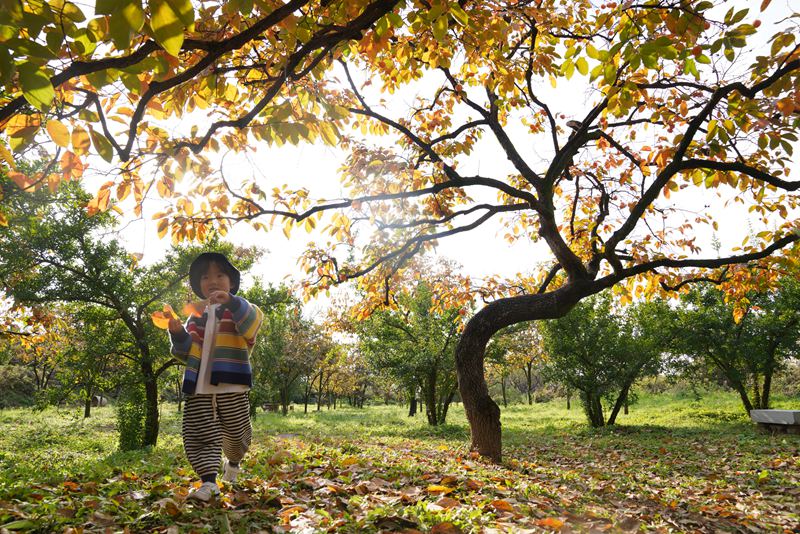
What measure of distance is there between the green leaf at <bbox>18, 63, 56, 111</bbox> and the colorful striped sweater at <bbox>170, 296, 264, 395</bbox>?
212 centimetres

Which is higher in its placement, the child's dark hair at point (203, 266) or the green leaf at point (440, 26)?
the green leaf at point (440, 26)

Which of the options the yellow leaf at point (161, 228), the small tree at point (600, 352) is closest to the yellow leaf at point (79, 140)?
the yellow leaf at point (161, 228)

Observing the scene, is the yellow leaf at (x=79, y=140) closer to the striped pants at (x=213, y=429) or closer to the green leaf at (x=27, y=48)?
the green leaf at (x=27, y=48)

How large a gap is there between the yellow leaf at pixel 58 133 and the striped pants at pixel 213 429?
2.23 m

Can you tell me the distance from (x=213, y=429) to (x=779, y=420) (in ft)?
43.0

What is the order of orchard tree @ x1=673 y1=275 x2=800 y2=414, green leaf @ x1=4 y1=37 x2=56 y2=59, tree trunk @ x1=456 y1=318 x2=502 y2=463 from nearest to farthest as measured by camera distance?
green leaf @ x1=4 y1=37 x2=56 y2=59 → tree trunk @ x1=456 y1=318 x2=502 y2=463 → orchard tree @ x1=673 y1=275 x2=800 y2=414

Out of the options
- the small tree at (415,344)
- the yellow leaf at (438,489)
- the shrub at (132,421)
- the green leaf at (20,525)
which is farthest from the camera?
the small tree at (415,344)

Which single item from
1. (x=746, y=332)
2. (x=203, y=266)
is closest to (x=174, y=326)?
(x=203, y=266)

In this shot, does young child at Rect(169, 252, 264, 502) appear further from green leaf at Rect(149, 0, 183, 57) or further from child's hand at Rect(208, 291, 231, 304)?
green leaf at Rect(149, 0, 183, 57)

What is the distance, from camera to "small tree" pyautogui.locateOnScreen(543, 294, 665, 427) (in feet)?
48.8

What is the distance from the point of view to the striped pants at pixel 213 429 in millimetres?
3368

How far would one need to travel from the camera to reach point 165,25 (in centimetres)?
138

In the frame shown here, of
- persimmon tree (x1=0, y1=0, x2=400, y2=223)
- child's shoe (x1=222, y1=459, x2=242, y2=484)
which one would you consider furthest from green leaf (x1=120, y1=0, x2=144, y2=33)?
child's shoe (x1=222, y1=459, x2=242, y2=484)

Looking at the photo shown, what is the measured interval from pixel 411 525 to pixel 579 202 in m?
7.70
